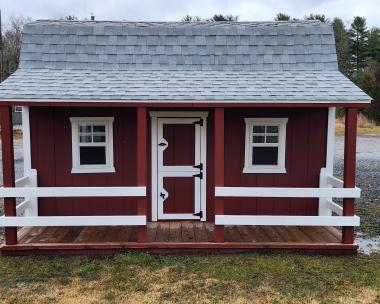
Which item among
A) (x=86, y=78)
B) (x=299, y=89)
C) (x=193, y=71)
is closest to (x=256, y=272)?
(x=299, y=89)

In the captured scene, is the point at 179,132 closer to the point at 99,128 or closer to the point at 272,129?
the point at 99,128

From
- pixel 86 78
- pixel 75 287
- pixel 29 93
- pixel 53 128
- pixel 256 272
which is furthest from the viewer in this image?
pixel 53 128

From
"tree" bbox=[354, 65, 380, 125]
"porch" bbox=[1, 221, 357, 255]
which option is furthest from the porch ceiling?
"tree" bbox=[354, 65, 380, 125]

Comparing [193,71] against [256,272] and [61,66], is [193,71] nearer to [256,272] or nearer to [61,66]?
[61,66]

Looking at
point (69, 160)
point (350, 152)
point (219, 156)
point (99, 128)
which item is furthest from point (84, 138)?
point (350, 152)

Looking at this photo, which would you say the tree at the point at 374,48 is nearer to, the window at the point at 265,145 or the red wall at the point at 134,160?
the red wall at the point at 134,160

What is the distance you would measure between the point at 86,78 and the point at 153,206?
272cm

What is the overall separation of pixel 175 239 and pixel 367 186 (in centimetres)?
822

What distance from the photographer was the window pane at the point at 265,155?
7984 mm

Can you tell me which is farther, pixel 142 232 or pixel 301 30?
pixel 301 30

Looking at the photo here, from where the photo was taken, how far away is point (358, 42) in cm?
5459

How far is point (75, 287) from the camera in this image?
5512 millimetres

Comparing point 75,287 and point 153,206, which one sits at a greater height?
point 153,206

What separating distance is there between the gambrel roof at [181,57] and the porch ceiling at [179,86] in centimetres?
2
